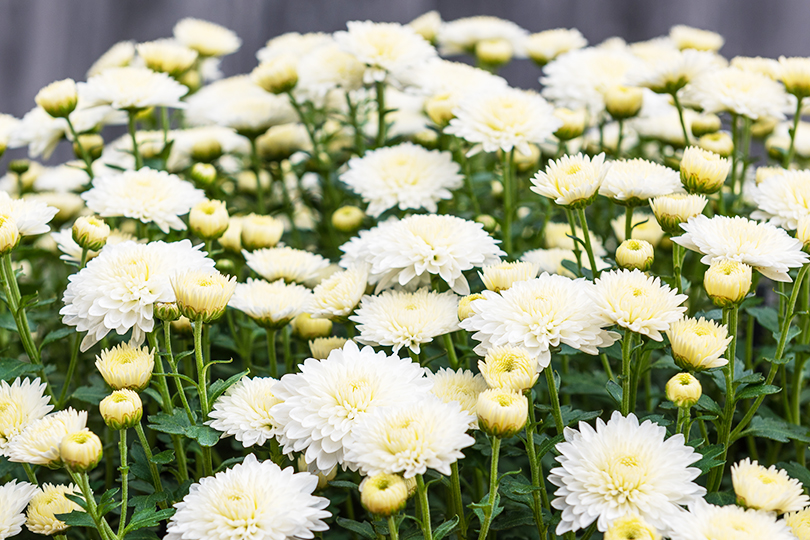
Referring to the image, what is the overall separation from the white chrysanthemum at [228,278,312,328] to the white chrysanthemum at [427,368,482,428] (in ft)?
0.68

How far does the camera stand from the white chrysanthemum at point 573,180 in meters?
0.80

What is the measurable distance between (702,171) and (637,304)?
0.84 feet

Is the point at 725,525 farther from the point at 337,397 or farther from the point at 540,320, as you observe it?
the point at 337,397

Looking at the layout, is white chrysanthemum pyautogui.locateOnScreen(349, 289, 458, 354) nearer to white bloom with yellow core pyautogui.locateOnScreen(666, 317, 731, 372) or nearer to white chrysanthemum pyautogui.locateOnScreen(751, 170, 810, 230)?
white bloom with yellow core pyautogui.locateOnScreen(666, 317, 731, 372)

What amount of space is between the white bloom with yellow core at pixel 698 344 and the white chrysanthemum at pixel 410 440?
221 mm

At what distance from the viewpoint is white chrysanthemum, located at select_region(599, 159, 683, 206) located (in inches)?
32.7

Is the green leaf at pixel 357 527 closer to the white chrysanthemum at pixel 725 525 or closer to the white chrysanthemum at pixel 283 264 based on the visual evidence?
the white chrysanthemum at pixel 725 525

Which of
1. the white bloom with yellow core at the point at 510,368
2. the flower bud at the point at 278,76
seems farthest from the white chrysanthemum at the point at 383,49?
the white bloom with yellow core at the point at 510,368

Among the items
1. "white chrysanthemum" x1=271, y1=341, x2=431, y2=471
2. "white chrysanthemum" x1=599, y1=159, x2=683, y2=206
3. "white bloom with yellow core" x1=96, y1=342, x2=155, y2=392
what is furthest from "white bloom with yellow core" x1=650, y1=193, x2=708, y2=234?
"white bloom with yellow core" x1=96, y1=342, x2=155, y2=392

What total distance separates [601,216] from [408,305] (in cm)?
79

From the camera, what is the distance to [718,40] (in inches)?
57.1

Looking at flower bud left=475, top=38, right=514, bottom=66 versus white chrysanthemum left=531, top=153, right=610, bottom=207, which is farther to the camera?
flower bud left=475, top=38, right=514, bottom=66

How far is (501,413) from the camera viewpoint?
60cm

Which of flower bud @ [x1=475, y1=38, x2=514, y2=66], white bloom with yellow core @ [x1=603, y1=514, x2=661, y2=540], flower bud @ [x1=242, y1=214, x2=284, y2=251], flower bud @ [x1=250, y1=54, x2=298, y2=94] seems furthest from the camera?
flower bud @ [x1=475, y1=38, x2=514, y2=66]
